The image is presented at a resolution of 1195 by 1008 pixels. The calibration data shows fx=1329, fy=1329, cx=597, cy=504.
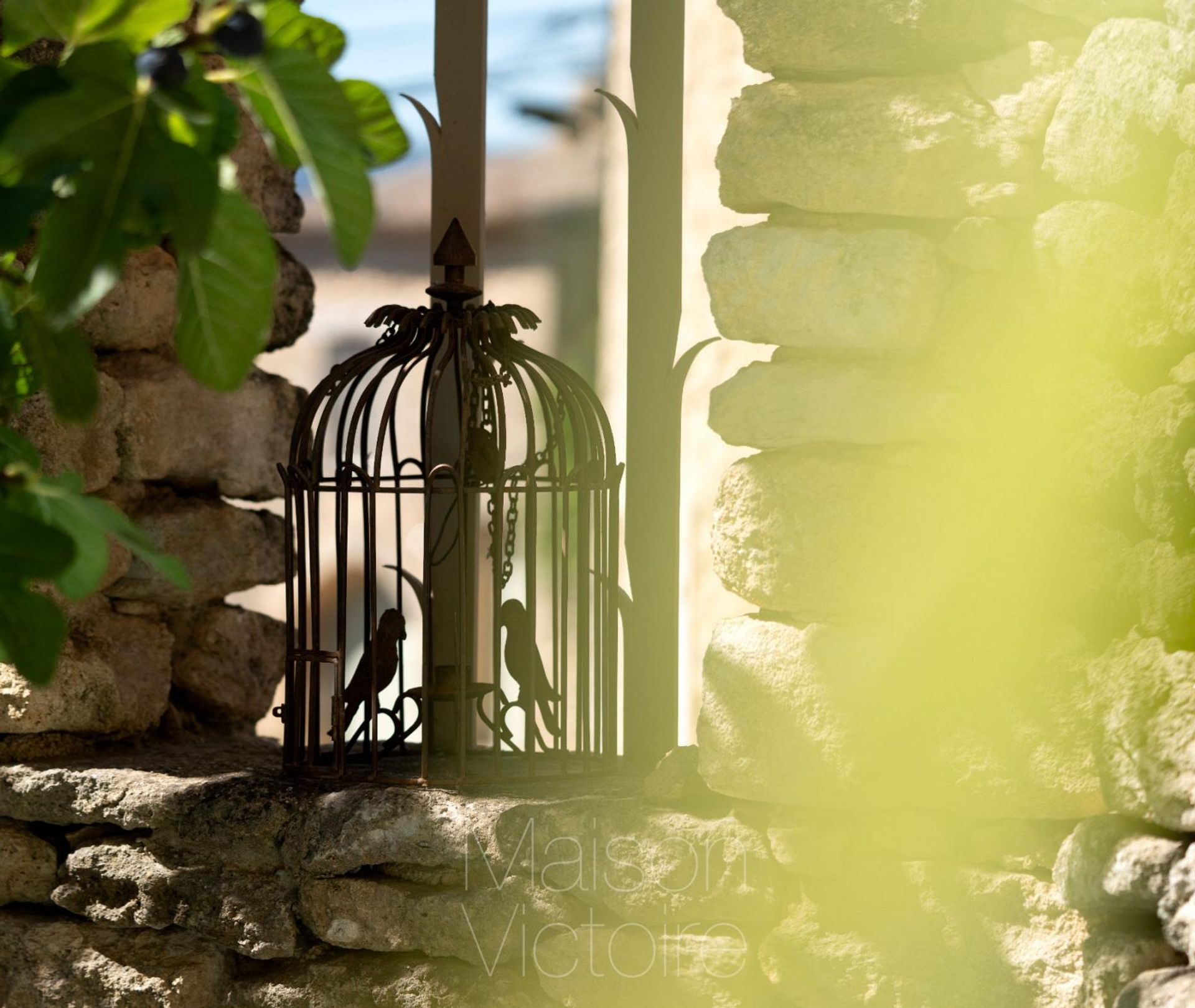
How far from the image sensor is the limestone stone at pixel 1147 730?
1.30 metres

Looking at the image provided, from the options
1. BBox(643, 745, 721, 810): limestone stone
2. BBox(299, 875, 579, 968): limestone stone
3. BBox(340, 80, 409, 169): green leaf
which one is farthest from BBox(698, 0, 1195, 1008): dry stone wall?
BBox(340, 80, 409, 169): green leaf

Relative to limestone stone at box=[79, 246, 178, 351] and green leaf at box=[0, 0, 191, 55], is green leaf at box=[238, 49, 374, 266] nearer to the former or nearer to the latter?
green leaf at box=[0, 0, 191, 55]

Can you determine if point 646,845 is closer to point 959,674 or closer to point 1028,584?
point 959,674

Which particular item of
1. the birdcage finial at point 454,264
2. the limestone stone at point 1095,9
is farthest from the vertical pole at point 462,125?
the limestone stone at point 1095,9

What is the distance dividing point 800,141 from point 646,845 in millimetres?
874

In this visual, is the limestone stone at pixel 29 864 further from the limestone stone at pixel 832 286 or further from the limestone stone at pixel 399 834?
the limestone stone at pixel 832 286

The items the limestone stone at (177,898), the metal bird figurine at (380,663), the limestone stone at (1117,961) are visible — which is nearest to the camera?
the limestone stone at (1117,961)

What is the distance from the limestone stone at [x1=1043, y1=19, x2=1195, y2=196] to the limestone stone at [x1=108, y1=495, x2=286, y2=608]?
59.5 inches

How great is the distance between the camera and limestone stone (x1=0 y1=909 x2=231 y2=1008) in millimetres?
1895

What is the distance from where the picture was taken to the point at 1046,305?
58.5 inches

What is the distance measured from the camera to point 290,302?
246 cm

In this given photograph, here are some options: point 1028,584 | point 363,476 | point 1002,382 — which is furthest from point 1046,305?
point 363,476

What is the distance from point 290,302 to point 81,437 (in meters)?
0.48

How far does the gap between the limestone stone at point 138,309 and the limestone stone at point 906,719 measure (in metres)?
1.24
